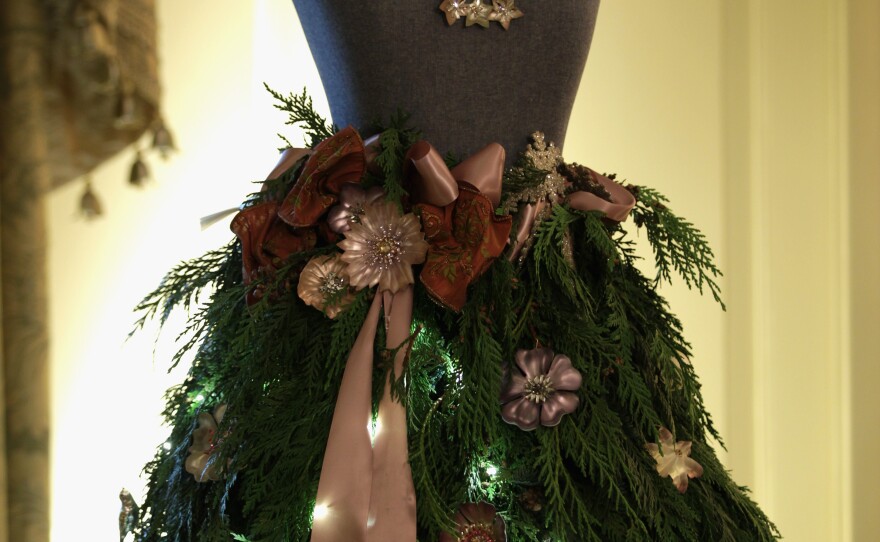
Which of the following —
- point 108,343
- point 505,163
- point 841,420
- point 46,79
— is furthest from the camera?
point 841,420

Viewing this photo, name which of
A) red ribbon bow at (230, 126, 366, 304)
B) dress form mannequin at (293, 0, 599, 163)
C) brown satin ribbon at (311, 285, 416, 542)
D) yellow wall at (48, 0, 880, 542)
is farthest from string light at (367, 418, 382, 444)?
yellow wall at (48, 0, 880, 542)

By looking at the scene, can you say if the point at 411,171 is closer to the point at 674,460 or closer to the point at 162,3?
the point at 674,460

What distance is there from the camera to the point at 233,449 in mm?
632

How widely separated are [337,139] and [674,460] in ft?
1.22

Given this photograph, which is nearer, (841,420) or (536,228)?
(536,228)

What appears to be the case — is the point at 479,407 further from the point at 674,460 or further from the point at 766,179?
the point at 766,179

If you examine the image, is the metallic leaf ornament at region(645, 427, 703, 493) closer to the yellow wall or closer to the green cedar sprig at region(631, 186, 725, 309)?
the green cedar sprig at region(631, 186, 725, 309)

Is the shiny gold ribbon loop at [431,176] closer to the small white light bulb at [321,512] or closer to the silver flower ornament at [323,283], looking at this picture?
the silver flower ornament at [323,283]

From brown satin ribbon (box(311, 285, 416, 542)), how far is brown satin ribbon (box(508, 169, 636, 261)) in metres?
0.14

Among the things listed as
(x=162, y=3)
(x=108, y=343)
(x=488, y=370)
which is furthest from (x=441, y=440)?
(x=162, y=3)

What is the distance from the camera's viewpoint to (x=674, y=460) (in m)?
0.69

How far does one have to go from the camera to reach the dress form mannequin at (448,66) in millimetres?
729

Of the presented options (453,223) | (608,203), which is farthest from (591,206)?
(453,223)

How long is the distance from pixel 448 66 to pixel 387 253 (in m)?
0.19
